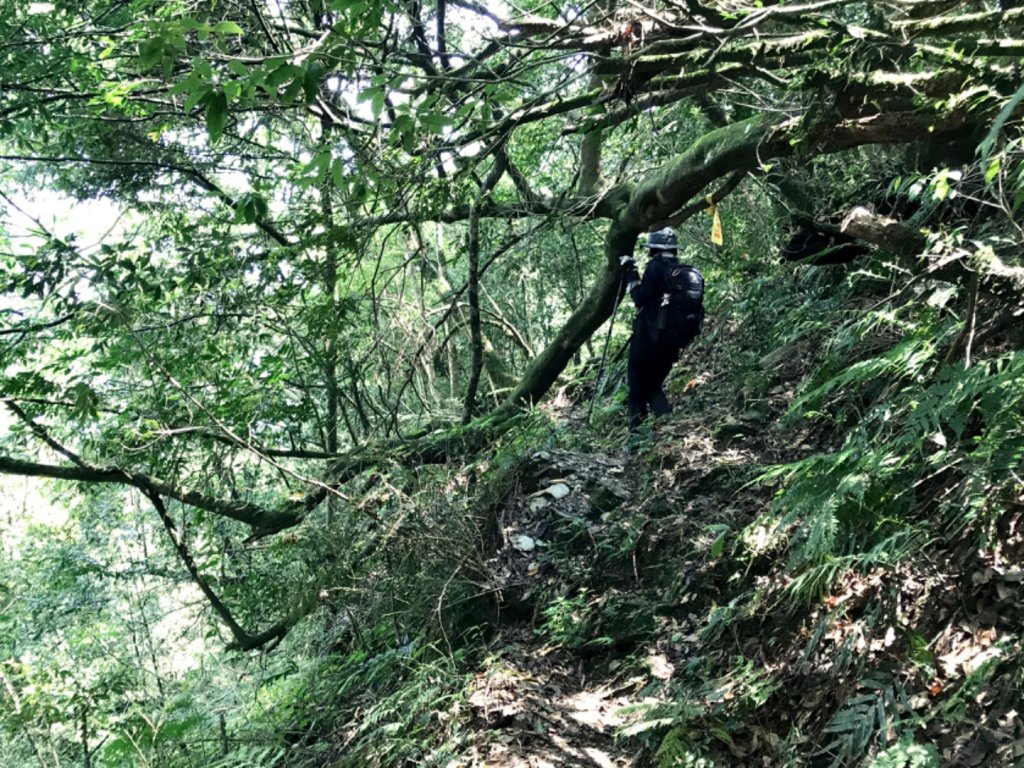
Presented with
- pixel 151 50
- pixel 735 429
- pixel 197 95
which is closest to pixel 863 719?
pixel 735 429

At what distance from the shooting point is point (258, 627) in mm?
7043

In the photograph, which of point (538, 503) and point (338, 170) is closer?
point (338, 170)

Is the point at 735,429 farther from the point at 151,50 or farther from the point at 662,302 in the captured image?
the point at 151,50

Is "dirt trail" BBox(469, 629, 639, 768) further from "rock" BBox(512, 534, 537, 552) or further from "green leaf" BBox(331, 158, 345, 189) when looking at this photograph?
"green leaf" BBox(331, 158, 345, 189)

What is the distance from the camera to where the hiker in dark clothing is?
700 cm

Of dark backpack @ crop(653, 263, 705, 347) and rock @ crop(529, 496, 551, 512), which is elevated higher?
dark backpack @ crop(653, 263, 705, 347)

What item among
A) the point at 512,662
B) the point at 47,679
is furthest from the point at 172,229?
the point at 512,662

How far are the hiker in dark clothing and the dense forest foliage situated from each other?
354mm

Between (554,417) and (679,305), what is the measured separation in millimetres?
2867

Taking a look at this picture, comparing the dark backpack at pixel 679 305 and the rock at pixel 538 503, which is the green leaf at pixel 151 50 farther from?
the dark backpack at pixel 679 305

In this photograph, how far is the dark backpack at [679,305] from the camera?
Result: 699 centimetres

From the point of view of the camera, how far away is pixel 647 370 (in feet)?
24.5

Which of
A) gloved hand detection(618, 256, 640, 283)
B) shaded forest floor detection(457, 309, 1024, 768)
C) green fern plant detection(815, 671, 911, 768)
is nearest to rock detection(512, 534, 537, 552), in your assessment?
shaded forest floor detection(457, 309, 1024, 768)

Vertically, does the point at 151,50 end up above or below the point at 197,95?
above
